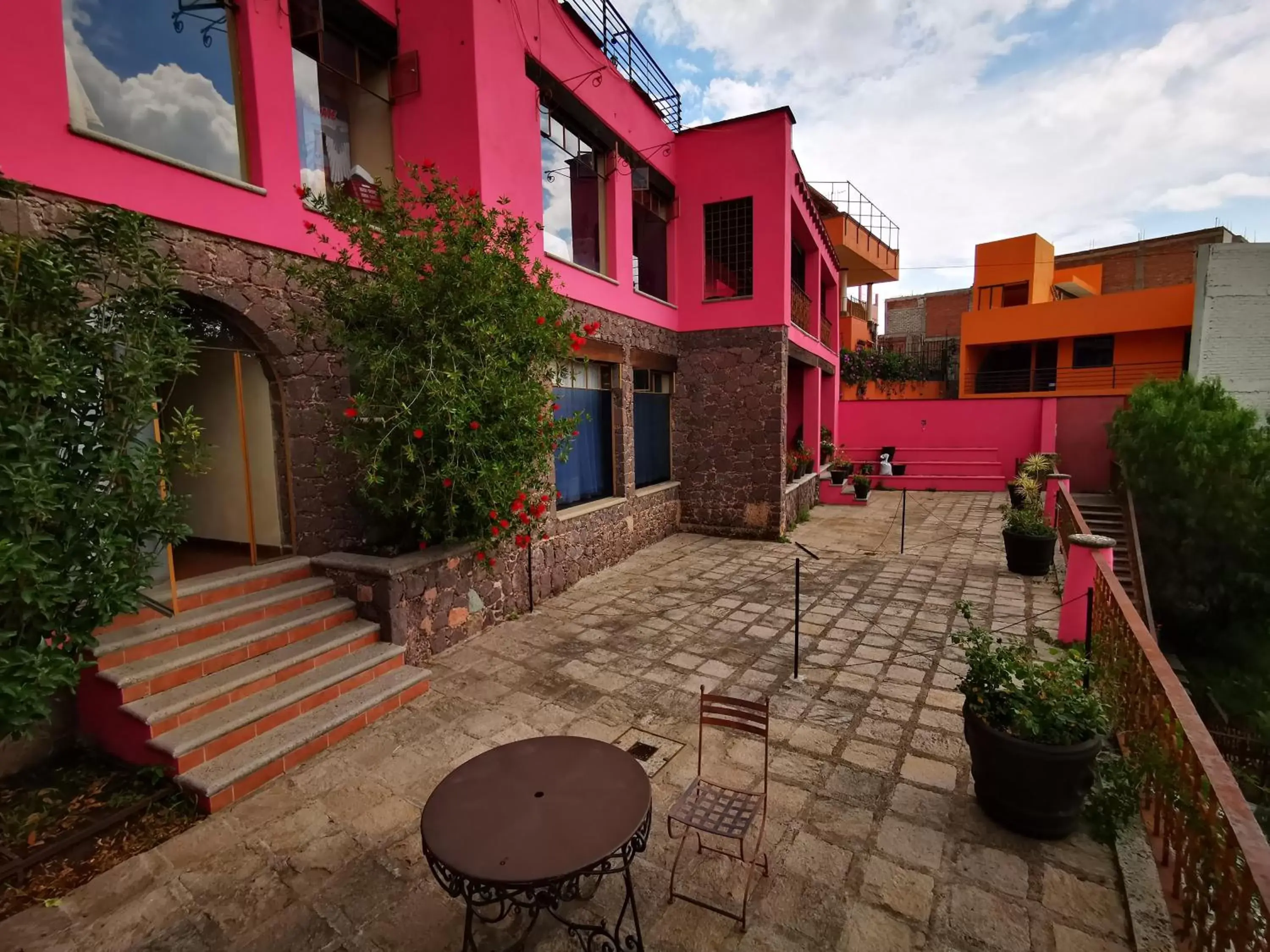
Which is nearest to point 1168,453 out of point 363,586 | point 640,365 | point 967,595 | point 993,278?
point 967,595

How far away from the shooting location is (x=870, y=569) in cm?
859

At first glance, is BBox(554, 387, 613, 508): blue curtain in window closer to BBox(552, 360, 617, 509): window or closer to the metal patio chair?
BBox(552, 360, 617, 509): window

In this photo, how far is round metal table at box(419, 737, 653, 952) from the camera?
6.95 ft

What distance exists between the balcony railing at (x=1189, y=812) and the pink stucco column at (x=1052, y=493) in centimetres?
660

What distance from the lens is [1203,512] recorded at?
10.2 m

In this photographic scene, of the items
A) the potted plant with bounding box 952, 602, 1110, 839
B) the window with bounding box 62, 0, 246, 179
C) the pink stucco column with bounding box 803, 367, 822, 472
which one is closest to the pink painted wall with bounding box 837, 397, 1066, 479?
the pink stucco column with bounding box 803, 367, 822, 472

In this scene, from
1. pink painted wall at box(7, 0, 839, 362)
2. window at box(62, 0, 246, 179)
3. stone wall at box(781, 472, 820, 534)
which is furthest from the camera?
stone wall at box(781, 472, 820, 534)

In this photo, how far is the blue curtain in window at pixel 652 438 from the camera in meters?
10.4

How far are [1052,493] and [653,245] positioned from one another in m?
8.35

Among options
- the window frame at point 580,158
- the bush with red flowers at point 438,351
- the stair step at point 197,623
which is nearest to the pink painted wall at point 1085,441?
the window frame at point 580,158

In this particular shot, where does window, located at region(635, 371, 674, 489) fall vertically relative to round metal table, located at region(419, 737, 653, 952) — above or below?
above

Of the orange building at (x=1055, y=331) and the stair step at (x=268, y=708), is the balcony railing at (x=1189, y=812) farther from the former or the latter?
the orange building at (x=1055, y=331)

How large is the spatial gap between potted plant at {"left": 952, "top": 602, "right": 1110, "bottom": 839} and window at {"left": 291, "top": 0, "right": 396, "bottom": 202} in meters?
6.90

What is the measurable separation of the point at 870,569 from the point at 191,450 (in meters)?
8.12
